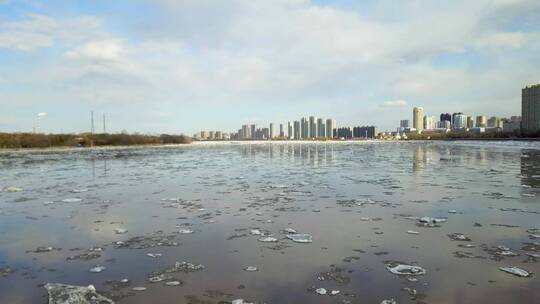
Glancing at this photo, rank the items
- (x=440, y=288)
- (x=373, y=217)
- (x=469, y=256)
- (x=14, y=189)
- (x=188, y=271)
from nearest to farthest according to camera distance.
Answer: (x=440, y=288), (x=188, y=271), (x=469, y=256), (x=373, y=217), (x=14, y=189)

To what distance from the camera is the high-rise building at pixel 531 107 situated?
505 ft

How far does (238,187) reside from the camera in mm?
13883

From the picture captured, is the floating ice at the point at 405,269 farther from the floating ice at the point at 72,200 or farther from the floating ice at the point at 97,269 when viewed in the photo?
the floating ice at the point at 72,200

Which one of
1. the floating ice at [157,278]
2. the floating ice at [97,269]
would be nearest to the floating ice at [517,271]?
the floating ice at [157,278]

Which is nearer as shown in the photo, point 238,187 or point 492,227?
point 492,227

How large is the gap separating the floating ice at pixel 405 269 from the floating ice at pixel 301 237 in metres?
1.71

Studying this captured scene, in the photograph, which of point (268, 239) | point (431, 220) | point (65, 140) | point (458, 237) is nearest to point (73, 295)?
point (268, 239)

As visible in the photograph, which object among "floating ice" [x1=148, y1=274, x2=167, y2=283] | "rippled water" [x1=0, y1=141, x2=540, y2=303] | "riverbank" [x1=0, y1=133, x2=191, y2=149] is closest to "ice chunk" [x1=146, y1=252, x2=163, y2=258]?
"rippled water" [x1=0, y1=141, x2=540, y2=303]

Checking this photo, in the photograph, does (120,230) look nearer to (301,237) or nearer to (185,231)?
(185,231)

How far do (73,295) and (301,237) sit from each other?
12.6 ft

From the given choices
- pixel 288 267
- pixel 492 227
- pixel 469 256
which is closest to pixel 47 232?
pixel 288 267

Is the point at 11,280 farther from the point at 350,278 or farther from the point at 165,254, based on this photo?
the point at 350,278

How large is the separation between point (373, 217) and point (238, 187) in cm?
639

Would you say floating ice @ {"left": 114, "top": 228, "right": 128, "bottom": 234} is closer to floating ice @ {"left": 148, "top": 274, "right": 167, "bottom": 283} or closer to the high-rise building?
floating ice @ {"left": 148, "top": 274, "right": 167, "bottom": 283}
